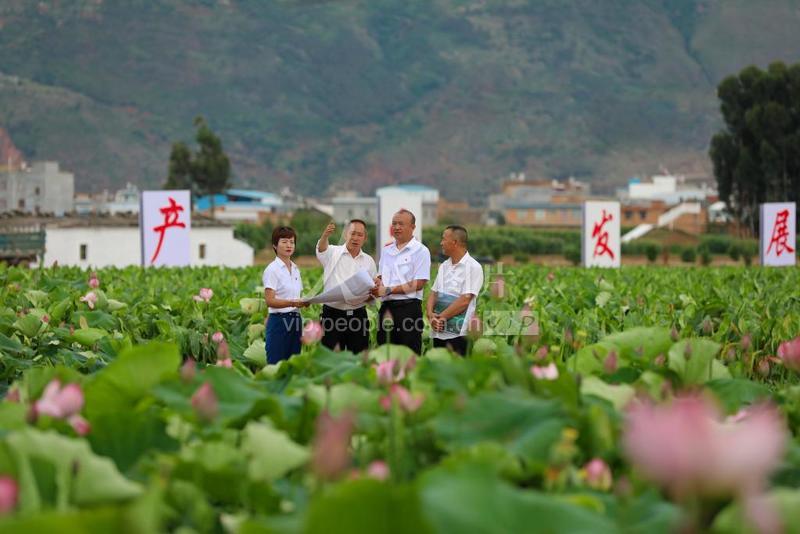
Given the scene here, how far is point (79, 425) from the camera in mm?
2564

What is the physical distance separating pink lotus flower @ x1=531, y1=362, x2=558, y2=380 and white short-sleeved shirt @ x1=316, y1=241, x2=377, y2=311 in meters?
4.03

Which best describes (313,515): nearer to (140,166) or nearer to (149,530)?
(149,530)

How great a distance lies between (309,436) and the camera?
2.84 meters

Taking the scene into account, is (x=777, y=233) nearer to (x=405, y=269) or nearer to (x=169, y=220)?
(x=169, y=220)

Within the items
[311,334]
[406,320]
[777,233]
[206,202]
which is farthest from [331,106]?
[311,334]

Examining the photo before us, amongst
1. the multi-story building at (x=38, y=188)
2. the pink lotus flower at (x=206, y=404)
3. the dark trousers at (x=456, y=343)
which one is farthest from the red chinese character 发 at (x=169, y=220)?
the multi-story building at (x=38, y=188)

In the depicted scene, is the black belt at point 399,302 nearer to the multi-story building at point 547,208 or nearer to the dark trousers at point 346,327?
the dark trousers at point 346,327

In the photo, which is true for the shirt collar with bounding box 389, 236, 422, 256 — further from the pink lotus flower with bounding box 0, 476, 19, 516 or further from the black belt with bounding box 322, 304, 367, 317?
the pink lotus flower with bounding box 0, 476, 19, 516

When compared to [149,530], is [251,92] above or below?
above

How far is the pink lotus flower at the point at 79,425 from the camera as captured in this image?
256 cm

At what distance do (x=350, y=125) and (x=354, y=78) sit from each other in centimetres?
1274

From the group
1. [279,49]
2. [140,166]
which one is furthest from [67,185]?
[279,49]

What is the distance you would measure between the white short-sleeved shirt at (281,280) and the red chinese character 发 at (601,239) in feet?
57.7

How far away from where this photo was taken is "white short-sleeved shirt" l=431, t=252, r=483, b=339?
6775 millimetres
